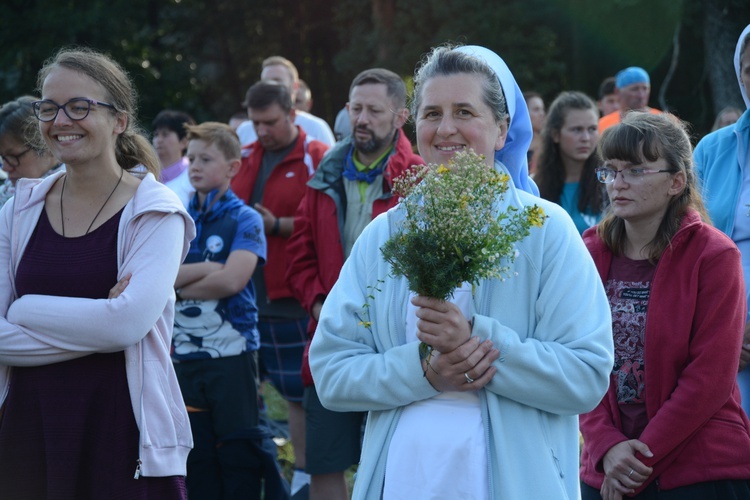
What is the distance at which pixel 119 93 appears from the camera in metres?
3.72

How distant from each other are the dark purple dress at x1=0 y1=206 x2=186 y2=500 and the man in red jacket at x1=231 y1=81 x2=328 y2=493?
9.66 feet

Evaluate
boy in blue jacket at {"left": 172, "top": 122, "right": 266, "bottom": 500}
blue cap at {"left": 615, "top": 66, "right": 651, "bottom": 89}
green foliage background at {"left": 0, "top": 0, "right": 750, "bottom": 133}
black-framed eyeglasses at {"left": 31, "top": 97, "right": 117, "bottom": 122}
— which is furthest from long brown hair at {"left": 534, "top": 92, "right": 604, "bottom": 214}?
green foliage background at {"left": 0, "top": 0, "right": 750, "bottom": 133}

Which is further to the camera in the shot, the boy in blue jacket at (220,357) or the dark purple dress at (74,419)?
the boy in blue jacket at (220,357)

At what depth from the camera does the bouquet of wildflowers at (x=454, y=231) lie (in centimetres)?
253

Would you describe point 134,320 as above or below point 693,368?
above

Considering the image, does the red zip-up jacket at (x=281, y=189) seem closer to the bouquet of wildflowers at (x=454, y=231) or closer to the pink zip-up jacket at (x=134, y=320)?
the pink zip-up jacket at (x=134, y=320)

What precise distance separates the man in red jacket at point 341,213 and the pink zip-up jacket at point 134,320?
1.82m

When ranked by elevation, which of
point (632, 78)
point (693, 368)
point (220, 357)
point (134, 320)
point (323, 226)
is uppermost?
point (632, 78)

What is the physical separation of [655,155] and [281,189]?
11.6 feet

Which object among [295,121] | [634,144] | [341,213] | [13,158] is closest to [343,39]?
[295,121]

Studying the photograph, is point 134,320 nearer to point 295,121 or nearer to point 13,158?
point 13,158

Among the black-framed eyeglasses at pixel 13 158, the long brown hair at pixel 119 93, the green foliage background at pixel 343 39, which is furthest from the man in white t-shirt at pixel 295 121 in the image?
the green foliage background at pixel 343 39

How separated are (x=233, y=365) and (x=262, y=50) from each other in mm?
19849

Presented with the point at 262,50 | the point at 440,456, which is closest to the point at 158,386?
the point at 440,456
